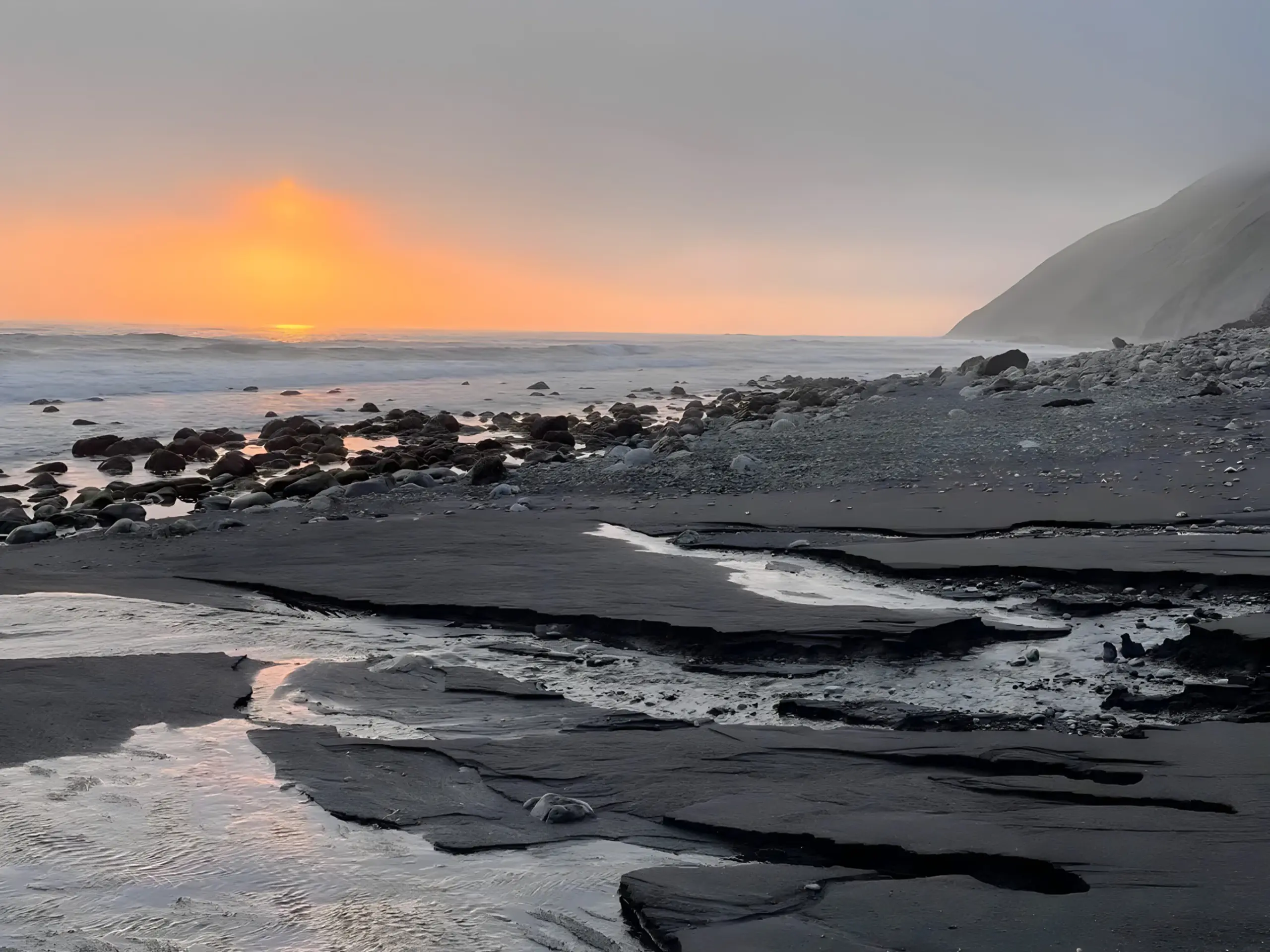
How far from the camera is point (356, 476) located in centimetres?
1042

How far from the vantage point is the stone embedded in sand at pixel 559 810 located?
3207 millimetres

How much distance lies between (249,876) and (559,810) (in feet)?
2.96

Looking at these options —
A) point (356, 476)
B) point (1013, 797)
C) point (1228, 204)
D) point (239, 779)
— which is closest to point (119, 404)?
point (356, 476)

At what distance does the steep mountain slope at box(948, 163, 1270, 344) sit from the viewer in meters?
56.3

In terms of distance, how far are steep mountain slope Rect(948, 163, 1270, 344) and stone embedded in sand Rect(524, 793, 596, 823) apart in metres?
50.6

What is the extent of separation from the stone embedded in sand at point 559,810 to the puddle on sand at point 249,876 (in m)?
0.15

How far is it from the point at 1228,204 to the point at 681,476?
8562cm

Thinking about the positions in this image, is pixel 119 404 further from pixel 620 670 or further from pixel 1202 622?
pixel 1202 622

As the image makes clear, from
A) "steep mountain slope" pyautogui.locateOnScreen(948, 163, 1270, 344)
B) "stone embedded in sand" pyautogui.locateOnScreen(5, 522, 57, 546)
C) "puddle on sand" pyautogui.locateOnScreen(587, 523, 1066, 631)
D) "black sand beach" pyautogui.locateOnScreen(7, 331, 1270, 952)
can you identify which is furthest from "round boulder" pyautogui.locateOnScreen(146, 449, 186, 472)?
"steep mountain slope" pyautogui.locateOnScreen(948, 163, 1270, 344)

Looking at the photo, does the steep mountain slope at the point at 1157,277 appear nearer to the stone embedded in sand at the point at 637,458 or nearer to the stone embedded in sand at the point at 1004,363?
the stone embedded in sand at the point at 1004,363

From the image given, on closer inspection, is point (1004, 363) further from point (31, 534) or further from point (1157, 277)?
point (1157, 277)

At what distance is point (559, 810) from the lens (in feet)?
10.5

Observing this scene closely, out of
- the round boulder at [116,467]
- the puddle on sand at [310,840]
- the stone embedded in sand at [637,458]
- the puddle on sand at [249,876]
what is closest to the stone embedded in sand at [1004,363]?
the stone embedded in sand at [637,458]

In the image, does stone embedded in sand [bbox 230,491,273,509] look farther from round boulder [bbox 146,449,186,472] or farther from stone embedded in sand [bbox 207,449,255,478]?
round boulder [bbox 146,449,186,472]
